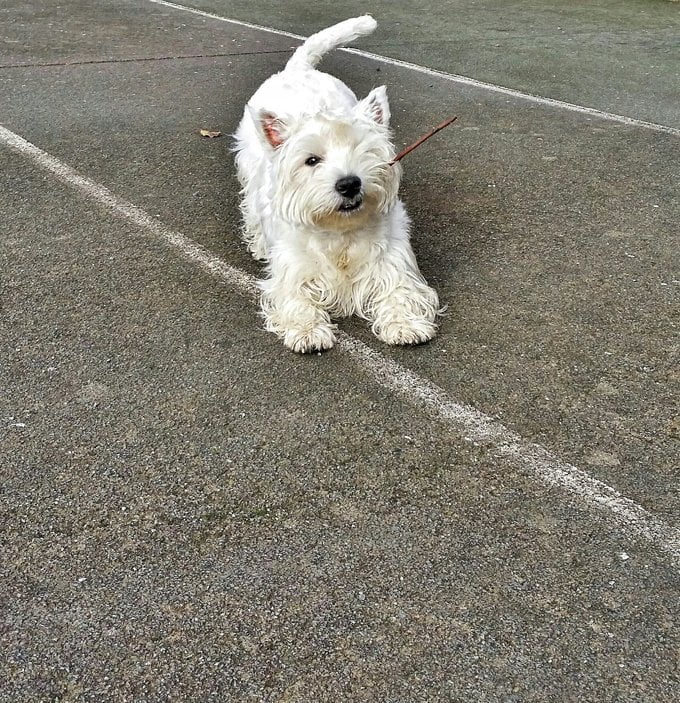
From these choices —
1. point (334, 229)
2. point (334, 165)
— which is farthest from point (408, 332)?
point (334, 165)

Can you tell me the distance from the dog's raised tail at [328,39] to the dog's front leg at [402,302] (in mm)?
2187

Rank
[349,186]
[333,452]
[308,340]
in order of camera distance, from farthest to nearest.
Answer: [308,340]
[349,186]
[333,452]

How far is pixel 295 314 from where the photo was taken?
4340 mm

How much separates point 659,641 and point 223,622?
1.30 m

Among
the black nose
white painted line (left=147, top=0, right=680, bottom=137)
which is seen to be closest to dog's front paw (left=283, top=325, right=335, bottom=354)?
the black nose

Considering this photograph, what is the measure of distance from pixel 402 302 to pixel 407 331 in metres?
0.19

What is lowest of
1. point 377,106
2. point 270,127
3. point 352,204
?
point 352,204

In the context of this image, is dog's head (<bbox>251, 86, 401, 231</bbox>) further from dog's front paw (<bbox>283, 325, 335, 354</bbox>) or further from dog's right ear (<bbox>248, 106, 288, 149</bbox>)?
dog's front paw (<bbox>283, 325, 335, 354</bbox>)

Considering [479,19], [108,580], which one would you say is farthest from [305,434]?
[479,19]

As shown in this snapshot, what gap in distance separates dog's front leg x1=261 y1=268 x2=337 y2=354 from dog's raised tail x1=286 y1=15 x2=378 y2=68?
219 cm

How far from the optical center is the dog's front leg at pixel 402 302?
4277mm

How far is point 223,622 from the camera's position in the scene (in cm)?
267

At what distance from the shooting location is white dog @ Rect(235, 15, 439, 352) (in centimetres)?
407

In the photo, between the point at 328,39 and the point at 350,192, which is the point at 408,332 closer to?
the point at 350,192
